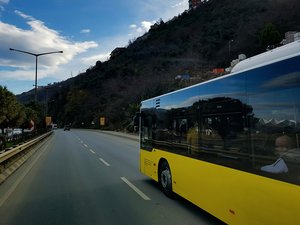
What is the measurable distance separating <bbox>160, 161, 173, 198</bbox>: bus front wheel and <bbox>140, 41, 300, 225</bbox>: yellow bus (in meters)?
0.47

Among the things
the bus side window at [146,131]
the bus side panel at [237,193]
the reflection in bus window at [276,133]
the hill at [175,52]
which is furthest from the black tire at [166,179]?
the hill at [175,52]

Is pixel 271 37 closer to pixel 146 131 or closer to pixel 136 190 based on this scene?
pixel 146 131

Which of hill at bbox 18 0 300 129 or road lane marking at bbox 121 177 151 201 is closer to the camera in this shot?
road lane marking at bbox 121 177 151 201

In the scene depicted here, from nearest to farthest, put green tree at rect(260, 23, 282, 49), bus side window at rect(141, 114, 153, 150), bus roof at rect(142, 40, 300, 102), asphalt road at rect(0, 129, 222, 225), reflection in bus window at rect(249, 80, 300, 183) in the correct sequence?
reflection in bus window at rect(249, 80, 300, 183) → bus roof at rect(142, 40, 300, 102) → asphalt road at rect(0, 129, 222, 225) → bus side window at rect(141, 114, 153, 150) → green tree at rect(260, 23, 282, 49)

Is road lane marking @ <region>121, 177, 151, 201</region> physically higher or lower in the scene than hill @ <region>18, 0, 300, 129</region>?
lower

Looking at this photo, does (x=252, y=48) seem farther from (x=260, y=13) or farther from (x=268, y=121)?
(x=268, y=121)

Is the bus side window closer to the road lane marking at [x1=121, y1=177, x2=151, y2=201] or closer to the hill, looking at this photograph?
the road lane marking at [x1=121, y1=177, x2=151, y2=201]

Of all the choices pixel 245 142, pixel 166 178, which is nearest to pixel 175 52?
pixel 166 178

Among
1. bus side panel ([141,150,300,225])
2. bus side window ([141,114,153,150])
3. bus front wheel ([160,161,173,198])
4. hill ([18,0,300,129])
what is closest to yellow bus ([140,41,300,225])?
bus side panel ([141,150,300,225])

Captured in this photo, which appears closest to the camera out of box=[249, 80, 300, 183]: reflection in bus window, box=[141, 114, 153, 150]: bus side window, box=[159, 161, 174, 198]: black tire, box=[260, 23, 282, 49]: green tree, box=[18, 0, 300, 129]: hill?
box=[249, 80, 300, 183]: reflection in bus window

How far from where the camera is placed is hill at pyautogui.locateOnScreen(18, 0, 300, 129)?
9081 centimetres

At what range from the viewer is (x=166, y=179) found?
9375mm

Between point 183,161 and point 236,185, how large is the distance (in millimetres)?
2609

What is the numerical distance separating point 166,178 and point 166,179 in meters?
0.04
